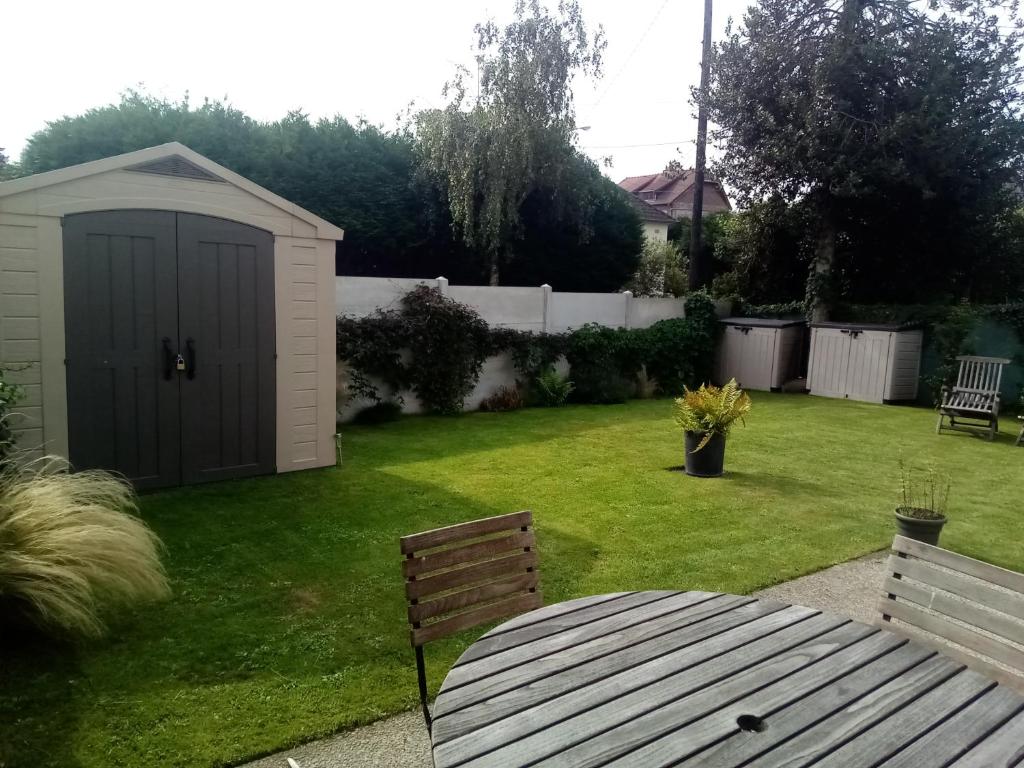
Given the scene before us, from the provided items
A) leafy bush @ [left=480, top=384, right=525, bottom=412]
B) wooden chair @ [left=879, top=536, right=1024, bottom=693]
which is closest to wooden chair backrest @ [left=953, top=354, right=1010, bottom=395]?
leafy bush @ [left=480, top=384, right=525, bottom=412]

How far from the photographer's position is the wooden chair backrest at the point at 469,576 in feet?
7.43

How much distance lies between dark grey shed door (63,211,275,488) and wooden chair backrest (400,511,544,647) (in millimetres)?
3890

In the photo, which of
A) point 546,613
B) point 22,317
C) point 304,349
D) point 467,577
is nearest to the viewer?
point 546,613

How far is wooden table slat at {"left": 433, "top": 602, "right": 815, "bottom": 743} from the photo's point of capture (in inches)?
63.0

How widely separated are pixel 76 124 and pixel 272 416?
7.41m

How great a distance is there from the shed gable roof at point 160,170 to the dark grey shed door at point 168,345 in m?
0.29

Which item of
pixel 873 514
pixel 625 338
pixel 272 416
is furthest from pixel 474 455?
pixel 625 338

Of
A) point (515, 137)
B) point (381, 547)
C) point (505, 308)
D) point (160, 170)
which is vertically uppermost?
point (515, 137)

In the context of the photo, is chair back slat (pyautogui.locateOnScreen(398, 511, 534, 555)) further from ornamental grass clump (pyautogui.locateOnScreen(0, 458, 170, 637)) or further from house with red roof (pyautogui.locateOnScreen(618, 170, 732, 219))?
house with red roof (pyautogui.locateOnScreen(618, 170, 732, 219))

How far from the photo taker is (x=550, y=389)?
1111 cm

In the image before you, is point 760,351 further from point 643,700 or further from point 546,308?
point 643,700

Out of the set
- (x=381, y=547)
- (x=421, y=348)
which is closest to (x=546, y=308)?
(x=421, y=348)

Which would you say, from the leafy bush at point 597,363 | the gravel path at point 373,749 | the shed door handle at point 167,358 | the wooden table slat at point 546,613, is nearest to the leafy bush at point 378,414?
the leafy bush at point 597,363

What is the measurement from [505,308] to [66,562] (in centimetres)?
834
